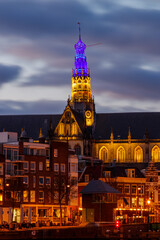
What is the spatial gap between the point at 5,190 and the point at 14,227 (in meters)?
15.5

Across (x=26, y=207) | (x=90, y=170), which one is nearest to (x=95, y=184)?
(x=26, y=207)

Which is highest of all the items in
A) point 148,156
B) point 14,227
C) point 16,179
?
point 148,156

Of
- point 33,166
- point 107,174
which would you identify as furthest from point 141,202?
point 33,166

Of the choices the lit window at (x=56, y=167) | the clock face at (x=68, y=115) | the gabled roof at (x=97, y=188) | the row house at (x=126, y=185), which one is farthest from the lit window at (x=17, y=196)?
the clock face at (x=68, y=115)

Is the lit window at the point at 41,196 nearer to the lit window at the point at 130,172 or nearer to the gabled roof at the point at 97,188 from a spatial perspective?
the gabled roof at the point at 97,188

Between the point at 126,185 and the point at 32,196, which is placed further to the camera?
the point at 126,185

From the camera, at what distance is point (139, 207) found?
135625 millimetres

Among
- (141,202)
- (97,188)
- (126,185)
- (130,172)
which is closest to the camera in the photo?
(97,188)

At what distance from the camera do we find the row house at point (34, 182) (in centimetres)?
11150

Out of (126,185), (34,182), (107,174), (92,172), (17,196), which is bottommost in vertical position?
(17,196)

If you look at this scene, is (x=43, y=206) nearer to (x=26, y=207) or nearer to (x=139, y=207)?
(x=26, y=207)

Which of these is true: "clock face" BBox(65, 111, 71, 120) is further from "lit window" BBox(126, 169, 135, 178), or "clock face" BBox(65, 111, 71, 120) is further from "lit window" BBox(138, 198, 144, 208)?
"lit window" BBox(138, 198, 144, 208)

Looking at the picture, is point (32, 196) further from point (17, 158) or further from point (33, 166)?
point (17, 158)

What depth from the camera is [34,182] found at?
116 m
